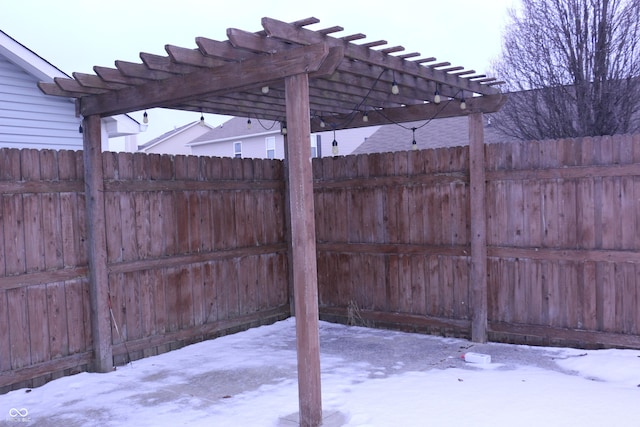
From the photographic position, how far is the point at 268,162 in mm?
7918

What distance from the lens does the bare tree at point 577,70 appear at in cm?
1164

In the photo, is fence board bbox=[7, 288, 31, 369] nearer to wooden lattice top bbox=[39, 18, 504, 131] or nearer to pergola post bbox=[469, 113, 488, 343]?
wooden lattice top bbox=[39, 18, 504, 131]

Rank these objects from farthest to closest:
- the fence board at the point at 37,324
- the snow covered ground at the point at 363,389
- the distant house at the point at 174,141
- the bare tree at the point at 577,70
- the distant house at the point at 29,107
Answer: the distant house at the point at 174,141 < the bare tree at the point at 577,70 < the distant house at the point at 29,107 < the fence board at the point at 37,324 < the snow covered ground at the point at 363,389

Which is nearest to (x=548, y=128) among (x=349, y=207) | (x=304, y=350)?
(x=349, y=207)

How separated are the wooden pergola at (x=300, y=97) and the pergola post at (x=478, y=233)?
0.04 ft

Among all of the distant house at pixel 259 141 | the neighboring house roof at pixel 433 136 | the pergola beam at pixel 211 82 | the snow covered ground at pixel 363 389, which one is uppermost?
the distant house at pixel 259 141

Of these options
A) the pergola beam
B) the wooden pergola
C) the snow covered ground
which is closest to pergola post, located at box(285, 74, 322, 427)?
the wooden pergola

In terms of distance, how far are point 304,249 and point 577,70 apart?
10131 millimetres

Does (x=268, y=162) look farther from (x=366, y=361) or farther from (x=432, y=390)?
(x=432, y=390)

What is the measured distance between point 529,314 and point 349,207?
2612mm

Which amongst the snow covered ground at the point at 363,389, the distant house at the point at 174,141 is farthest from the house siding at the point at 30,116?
the distant house at the point at 174,141

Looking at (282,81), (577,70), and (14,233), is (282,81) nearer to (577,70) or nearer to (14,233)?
(14,233)

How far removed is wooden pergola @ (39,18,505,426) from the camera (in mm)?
4207

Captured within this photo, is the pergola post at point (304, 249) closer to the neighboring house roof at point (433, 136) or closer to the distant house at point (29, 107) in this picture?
the distant house at point (29, 107)
